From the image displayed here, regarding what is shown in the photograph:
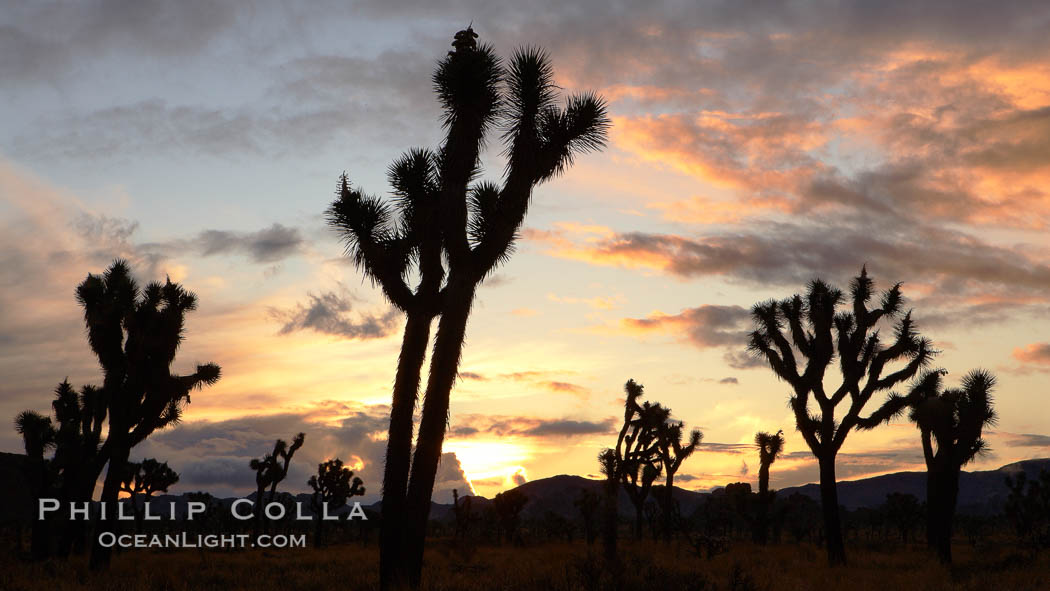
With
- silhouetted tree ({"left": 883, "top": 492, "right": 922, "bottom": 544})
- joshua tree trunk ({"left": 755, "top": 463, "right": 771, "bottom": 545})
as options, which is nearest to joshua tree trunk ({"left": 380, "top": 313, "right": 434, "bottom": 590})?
joshua tree trunk ({"left": 755, "top": 463, "right": 771, "bottom": 545})

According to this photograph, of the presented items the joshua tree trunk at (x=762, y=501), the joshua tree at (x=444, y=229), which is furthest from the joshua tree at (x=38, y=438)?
the joshua tree trunk at (x=762, y=501)

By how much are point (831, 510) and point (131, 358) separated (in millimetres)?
21422

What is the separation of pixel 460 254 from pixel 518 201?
1.35m

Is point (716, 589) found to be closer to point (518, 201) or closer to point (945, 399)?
point (518, 201)

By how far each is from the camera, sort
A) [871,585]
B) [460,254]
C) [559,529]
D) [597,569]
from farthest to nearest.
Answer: [559,529] < [871,585] < [460,254] < [597,569]

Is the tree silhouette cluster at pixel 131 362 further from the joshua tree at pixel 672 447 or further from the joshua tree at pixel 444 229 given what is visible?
the joshua tree at pixel 672 447

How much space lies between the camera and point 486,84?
14.7 metres

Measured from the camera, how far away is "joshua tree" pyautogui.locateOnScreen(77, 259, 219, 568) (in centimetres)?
2209

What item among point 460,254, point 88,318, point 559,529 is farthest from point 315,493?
point 460,254

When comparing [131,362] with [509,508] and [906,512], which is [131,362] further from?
[906,512]

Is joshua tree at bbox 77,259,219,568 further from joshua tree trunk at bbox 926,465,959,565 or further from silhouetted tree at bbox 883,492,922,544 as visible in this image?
silhouetted tree at bbox 883,492,922,544

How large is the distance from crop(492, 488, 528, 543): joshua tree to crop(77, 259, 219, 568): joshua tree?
28.9m

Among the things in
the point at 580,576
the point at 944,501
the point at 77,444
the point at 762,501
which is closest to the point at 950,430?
the point at 944,501

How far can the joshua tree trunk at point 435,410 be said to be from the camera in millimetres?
13867
